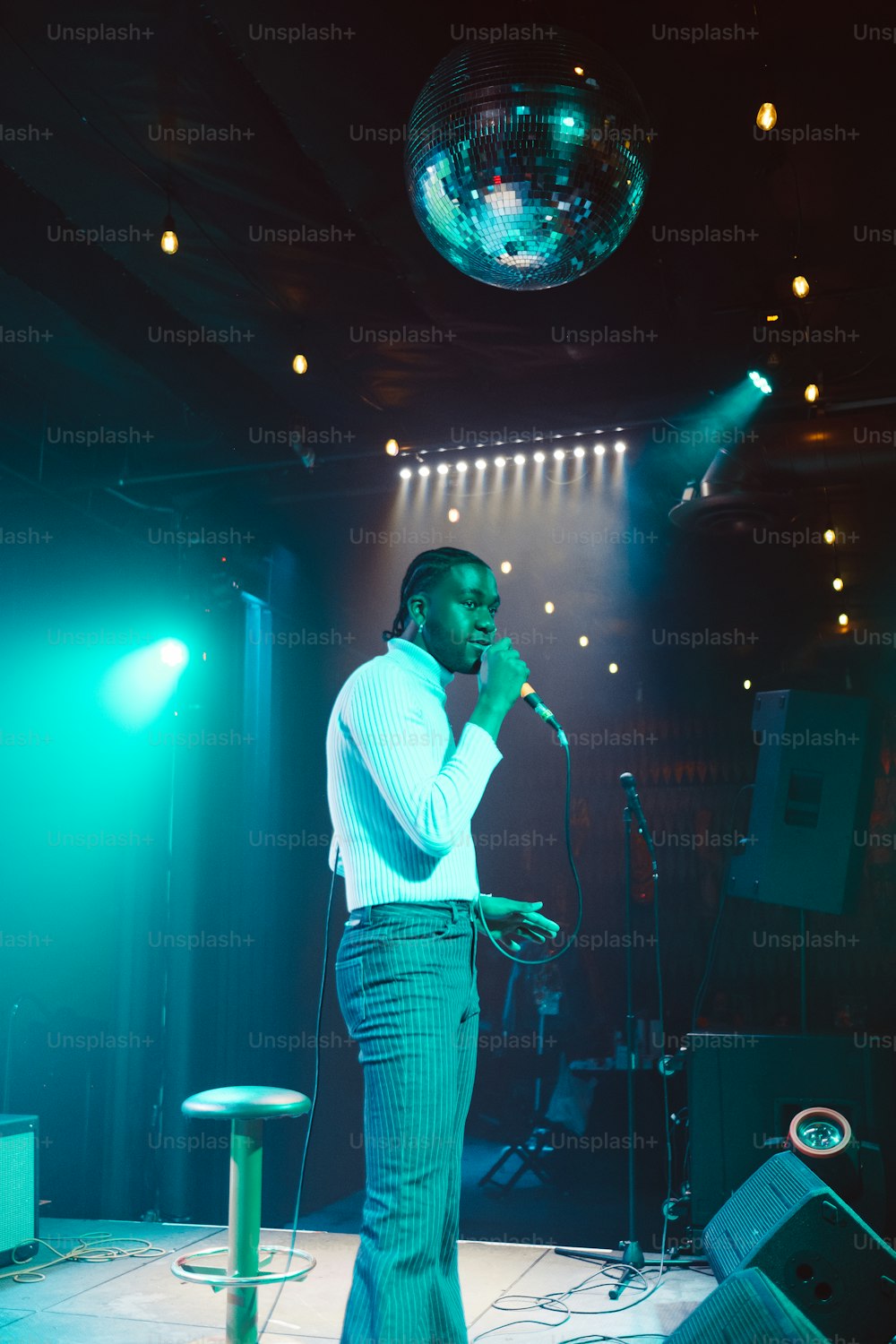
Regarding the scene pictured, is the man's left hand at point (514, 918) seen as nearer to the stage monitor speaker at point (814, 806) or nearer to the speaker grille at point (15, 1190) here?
the stage monitor speaker at point (814, 806)

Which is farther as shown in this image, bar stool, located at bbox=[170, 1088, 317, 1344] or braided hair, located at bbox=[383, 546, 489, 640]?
bar stool, located at bbox=[170, 1088, 317, 1344]

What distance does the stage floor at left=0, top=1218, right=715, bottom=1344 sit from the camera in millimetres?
3182

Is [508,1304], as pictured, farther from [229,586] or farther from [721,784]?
[721,784]

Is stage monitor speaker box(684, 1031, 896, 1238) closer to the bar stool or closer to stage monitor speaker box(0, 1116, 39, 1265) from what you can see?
the bar stool

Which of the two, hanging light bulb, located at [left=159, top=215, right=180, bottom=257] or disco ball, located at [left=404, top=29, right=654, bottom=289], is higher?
hanging light bulb, located at [left=159, top=215, right=180, bottom=257]

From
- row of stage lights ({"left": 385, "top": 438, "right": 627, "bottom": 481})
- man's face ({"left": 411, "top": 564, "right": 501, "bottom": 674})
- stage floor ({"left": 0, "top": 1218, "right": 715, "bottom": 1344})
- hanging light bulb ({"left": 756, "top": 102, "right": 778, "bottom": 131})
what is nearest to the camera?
man's face ({"left": 411, "top": 564, "right": 501, "bottom": 674})

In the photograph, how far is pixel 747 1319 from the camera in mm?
1179

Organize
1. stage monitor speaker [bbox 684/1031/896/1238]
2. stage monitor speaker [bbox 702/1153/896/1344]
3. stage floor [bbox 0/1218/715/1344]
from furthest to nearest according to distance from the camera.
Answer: stage monitor speaker [bbox 684/1031/896/1238]
stage floor [bbox 0/1218/715/1344]
stage monitor speaker [bbox 702/1153/896/1344]

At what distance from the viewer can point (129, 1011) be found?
5168mm

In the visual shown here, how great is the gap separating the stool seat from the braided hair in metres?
1.29

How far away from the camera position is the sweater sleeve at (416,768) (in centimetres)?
176

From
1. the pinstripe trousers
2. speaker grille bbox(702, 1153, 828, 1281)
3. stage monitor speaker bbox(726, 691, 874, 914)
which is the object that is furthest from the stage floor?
the pinstripe trousers

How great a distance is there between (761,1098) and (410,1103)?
301cm

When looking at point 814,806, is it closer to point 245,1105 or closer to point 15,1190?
point 245,1105
